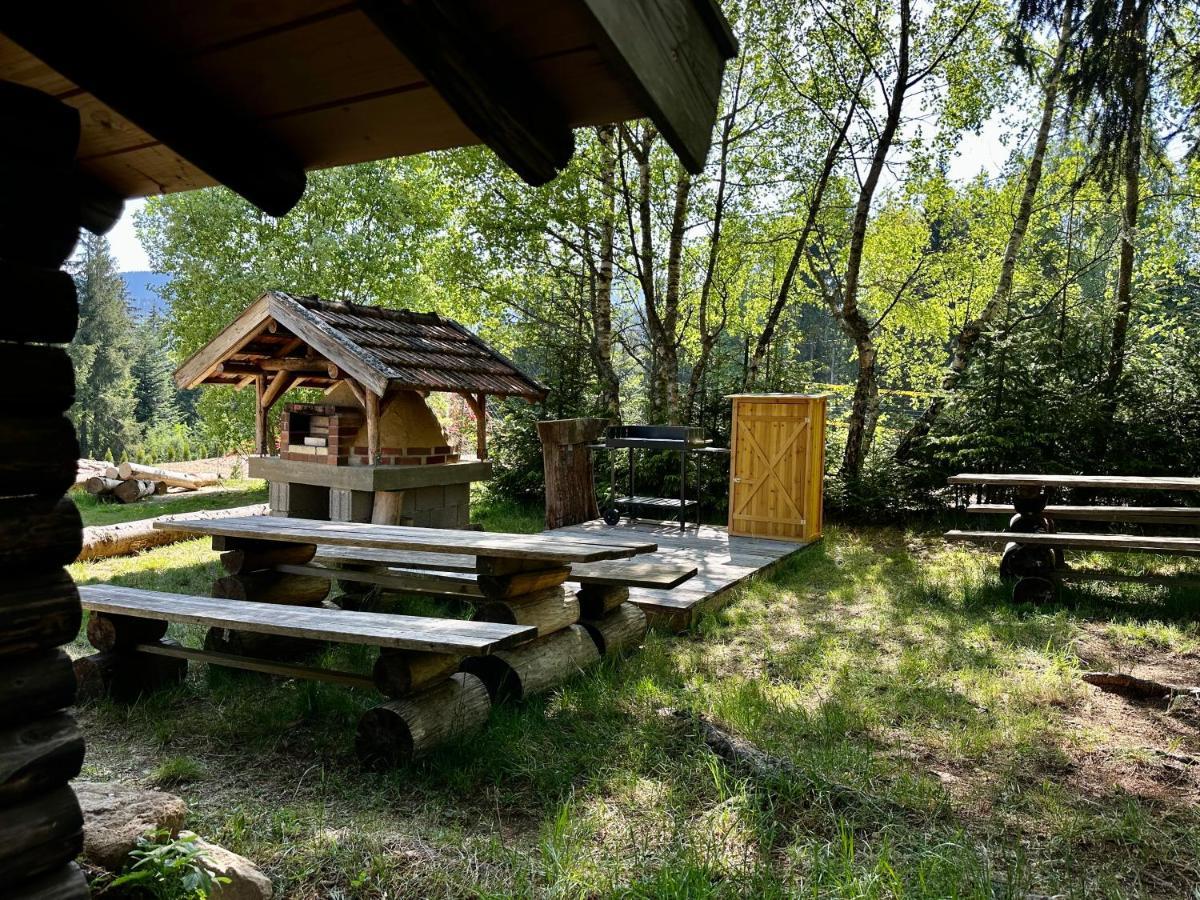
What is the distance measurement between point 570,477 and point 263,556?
508cm

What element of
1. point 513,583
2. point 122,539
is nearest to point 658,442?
point 513,583

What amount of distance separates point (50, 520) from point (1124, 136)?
7119 mm

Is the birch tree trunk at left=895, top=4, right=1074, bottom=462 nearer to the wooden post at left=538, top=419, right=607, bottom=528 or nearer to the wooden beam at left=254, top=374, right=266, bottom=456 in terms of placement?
the wooden post at left=538, top=419, right=607, bottom=528

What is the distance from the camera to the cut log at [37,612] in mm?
1763

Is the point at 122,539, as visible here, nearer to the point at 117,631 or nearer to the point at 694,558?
the point at 117,631

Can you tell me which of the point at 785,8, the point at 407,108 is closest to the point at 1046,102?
the point at 785,8

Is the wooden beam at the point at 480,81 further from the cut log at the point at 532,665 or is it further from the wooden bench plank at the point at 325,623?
the cut log at the point at 532,665

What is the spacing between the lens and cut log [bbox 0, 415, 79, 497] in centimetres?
177

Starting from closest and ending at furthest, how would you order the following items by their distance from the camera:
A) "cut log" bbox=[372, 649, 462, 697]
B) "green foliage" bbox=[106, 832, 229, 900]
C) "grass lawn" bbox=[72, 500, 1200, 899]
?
"green foliage" bbox=[106, 832, 229, 900]
"grass lawn" bbox=[72, 500, 1200, 899]
"cut log" bbox=[372, 649, 462, 697]

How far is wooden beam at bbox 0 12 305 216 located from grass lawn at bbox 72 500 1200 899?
7.38 ft

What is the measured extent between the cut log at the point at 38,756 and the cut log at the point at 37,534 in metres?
0.37

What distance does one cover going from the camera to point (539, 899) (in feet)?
8.30

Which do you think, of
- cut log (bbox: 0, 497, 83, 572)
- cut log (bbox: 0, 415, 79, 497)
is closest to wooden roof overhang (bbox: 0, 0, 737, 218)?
cut log (bbox: 0, 415, 79, 497)

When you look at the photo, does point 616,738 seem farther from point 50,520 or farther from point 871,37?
point 871,37
